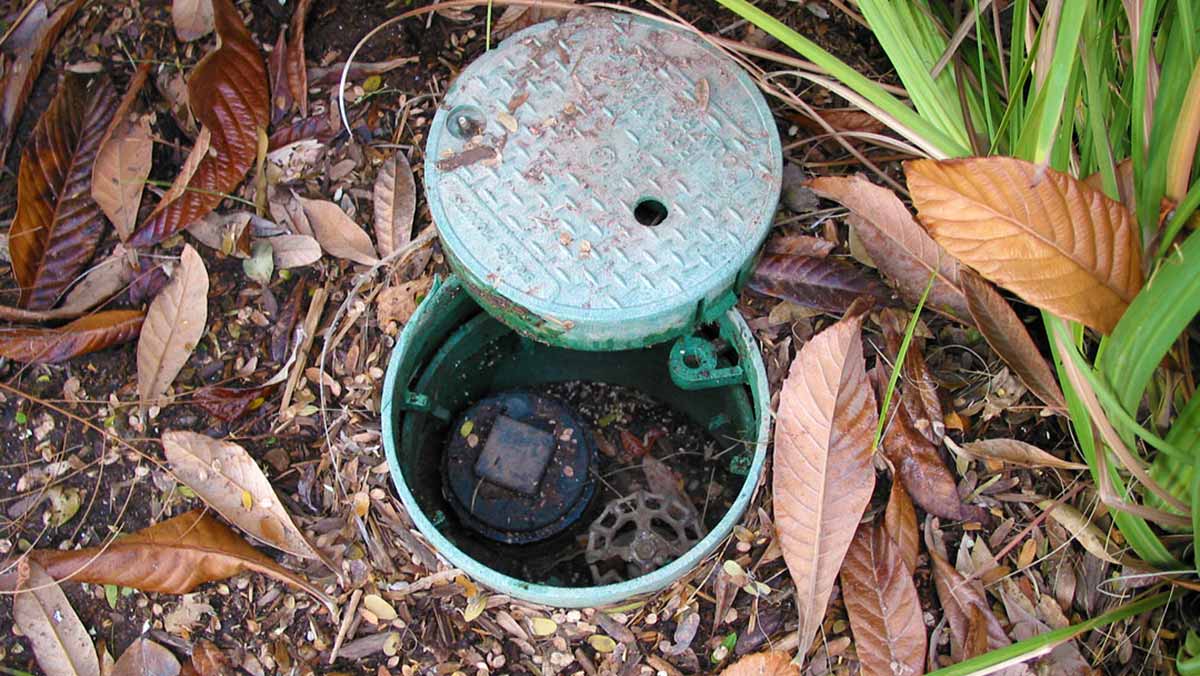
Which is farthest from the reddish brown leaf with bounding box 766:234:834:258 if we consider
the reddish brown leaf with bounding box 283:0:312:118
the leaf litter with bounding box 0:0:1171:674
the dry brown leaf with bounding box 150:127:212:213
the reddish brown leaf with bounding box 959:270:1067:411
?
the dry brown leaf with bounding box 150:127:212:213

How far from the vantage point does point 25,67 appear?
6.23ft

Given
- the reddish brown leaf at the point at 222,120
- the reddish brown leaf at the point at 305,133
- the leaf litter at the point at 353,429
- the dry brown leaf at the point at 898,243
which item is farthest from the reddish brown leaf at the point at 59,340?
the dry brown leaf at the point at 898,243

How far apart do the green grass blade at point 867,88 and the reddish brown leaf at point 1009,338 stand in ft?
0.62

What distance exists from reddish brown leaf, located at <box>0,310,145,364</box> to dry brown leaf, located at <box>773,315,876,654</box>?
3.56ft

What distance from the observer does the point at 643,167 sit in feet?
5.42

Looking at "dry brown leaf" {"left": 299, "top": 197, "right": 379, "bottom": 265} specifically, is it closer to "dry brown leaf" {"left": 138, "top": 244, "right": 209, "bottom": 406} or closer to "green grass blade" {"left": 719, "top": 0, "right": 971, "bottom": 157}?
"dry brown leaf" {"left": 138, "top": 244, "right": 209, "bottom": 406}

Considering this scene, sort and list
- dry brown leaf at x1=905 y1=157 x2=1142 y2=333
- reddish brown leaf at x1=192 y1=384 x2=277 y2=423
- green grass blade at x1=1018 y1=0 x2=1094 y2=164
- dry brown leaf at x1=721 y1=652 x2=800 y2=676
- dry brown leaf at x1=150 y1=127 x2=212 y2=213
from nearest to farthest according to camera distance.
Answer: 1. green grass blade at x1=1018 y1=0 x2=1094 y2=164
2. dry brown leaf at x1=905 y1=157 x2=1142 y2=333
3. dry brown leaf at x1=721 y1=652 x2=800 y2=676
4. reddish brown leaf at x1=192 y1=384 x2=277 y2=423
5. dry brown leaf at x1=150 y1=127 x2=212 y2=213

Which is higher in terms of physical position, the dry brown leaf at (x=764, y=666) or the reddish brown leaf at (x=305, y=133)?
the reddish brown leaf at (x=305, y=133)

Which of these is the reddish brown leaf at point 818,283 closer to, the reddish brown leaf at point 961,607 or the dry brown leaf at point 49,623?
the reddish brown leaf at point 961,607

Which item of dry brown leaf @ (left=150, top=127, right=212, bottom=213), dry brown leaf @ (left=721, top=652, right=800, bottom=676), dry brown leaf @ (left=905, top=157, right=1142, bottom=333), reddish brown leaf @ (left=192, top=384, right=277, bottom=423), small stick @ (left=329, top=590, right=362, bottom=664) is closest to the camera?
dry brown leaf @ (left=905, top=157, right=1142, bottom=333)

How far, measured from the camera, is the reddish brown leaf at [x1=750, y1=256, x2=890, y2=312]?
1.67 m

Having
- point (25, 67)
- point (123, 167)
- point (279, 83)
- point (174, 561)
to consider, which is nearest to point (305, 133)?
point (279, 83)

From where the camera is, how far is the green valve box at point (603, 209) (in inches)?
62.5

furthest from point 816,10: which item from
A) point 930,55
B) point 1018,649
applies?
point 1018,649
